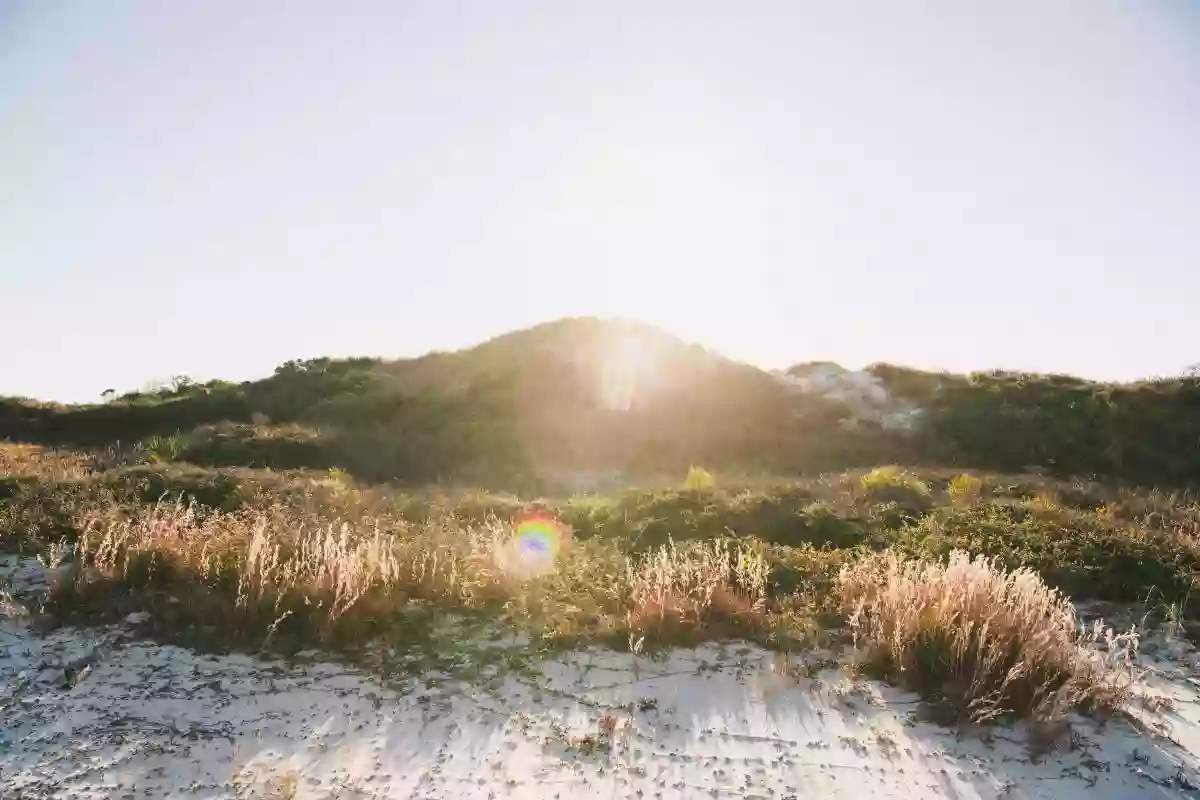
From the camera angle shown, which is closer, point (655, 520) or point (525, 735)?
point (525, 735)

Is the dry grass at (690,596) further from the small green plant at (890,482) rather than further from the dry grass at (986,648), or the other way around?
the small green plant at (890,482)

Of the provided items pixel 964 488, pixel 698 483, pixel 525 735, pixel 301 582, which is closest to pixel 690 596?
pixel 525 735

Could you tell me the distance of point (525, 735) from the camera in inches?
219

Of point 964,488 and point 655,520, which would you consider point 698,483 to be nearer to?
point 655,520

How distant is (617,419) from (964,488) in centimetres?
1269

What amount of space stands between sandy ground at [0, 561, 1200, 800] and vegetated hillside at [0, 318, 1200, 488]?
1194 centimetres

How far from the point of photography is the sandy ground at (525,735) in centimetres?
500

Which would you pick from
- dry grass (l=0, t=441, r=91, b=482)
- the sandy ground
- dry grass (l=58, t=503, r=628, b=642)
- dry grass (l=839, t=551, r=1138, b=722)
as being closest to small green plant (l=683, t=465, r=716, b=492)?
dry grass (l=58, t=503, r=628, b=642)

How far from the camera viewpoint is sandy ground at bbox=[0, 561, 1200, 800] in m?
5.00

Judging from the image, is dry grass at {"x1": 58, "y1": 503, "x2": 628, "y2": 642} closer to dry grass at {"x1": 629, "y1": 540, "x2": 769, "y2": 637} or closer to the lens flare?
the lens flare

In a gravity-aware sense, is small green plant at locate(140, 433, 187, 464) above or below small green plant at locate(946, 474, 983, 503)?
above

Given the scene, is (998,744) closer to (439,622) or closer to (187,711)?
(439,622)

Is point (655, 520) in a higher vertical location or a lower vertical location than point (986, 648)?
higher

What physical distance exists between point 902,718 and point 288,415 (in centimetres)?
2382
